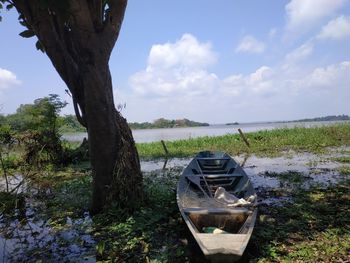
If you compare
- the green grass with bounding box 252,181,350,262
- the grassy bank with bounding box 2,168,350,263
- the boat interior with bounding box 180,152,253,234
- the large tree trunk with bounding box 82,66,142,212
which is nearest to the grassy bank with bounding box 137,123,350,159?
the boat interior with bounding box 180,152,253,234

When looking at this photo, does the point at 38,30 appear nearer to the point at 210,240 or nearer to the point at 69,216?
the point at 69,216

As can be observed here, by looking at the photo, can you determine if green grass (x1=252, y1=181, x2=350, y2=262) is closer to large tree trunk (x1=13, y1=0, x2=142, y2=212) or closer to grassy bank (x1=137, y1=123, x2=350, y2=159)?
large tree trunk (x1=13, y1=0, x2=142, y2=212)

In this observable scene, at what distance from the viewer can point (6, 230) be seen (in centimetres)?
594

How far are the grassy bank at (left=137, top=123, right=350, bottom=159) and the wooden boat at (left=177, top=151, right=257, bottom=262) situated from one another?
9711mm

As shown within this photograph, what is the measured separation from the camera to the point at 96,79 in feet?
18.7

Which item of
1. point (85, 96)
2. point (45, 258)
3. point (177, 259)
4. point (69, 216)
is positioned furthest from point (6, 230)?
point (177, 259)

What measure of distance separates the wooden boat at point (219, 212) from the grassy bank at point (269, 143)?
971cm

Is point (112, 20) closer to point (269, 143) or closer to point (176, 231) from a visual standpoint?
point (176, 231)

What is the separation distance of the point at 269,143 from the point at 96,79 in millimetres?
16519

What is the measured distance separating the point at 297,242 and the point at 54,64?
16.8ft

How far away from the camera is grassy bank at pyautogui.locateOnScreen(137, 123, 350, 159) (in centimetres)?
1798

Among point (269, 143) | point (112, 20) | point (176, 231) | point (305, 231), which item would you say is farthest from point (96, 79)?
point (269, 143)

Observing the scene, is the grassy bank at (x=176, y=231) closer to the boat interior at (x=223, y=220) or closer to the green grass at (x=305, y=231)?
the green grass at (x=305, y=231)

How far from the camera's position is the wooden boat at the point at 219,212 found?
3.70 m
